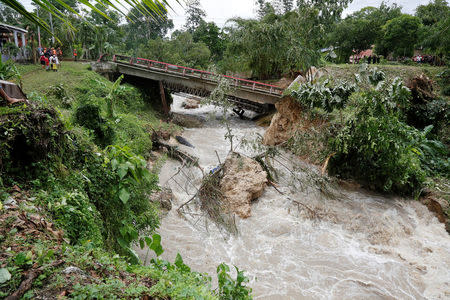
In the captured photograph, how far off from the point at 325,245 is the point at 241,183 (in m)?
3.08

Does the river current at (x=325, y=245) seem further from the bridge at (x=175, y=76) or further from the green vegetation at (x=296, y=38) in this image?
the bridge at (x=175, y=76)

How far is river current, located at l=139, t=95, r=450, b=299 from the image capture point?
6.18 metres

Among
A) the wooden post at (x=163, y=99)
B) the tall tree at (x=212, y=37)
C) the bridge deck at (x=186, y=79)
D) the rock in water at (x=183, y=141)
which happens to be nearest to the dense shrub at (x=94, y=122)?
the rock in water at (x=183, y=141)

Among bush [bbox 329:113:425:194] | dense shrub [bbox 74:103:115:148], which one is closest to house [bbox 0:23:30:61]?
dense shrub [bbox 74:103:115:148]

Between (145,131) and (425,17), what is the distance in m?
27.2

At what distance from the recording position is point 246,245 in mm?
7320

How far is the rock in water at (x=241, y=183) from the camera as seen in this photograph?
859cm

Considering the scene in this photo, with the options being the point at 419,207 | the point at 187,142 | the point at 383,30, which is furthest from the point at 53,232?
the point at 383,30

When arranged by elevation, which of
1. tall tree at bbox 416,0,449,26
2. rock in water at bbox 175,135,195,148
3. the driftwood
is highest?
tall tree at bbox 416,0,449,26

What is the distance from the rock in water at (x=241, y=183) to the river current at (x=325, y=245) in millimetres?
401

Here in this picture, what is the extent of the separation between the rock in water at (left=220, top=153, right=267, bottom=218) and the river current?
1.31 ft

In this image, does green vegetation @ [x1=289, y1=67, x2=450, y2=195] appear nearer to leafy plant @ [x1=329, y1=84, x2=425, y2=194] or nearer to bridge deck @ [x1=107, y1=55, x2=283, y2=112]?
leafy plant @ [x1=329, y1=84, x2=425, y2=194]

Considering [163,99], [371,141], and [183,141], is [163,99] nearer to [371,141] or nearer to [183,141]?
[183,141]

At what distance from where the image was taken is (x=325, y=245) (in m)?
7.46
